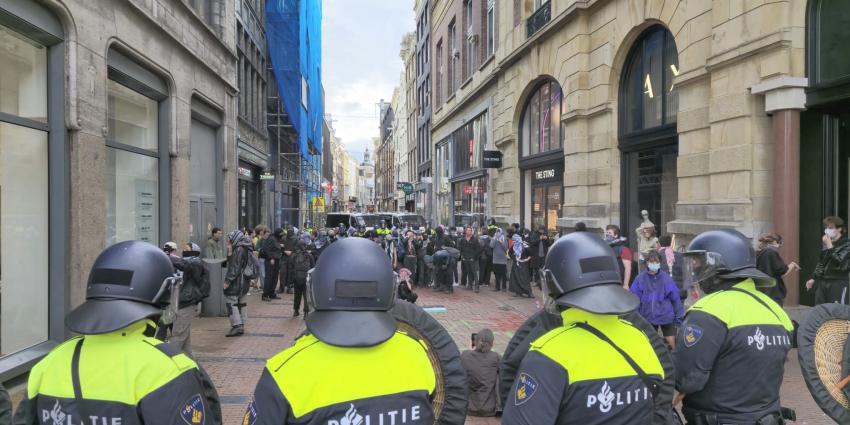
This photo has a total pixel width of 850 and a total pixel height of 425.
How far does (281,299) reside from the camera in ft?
45.4

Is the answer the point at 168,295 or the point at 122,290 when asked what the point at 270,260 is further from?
the point at 122,290

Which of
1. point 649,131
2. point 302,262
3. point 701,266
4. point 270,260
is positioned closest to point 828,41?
point 649,131

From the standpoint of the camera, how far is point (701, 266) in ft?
11.9

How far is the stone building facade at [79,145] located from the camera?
6793mm

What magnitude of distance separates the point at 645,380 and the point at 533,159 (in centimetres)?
1717

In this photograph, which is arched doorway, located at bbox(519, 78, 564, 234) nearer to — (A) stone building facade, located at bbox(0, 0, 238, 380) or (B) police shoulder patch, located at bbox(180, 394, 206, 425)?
(A) stone building facade, located at bbox(0, 0, 238, 380)

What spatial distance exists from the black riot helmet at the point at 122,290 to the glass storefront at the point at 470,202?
20.2 meters

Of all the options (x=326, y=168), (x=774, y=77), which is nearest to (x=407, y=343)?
(x=774, y=77)

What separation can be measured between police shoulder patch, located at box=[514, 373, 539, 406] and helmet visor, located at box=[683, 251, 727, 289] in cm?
189

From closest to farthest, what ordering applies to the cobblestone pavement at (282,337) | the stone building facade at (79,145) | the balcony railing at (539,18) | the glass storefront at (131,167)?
1. the cobblestone pavement at (282,337)
2. the stone building facade at (79,145)
3. the glass storefront at (131,167)
4. the balcony railing at (539,18)

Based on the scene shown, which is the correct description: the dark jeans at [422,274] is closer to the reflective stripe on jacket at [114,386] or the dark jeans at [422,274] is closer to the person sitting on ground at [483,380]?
the person sitting on ground at [483,380]

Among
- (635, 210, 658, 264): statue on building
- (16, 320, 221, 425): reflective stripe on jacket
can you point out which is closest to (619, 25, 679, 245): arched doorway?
(635, 210, 658, 264): statue on building

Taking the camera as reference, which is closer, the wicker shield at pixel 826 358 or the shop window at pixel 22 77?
A: the wicker shield at pixel 826 358

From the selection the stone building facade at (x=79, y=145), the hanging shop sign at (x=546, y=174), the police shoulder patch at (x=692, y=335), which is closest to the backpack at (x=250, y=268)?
the stone building facade at (x=79, y=145)
